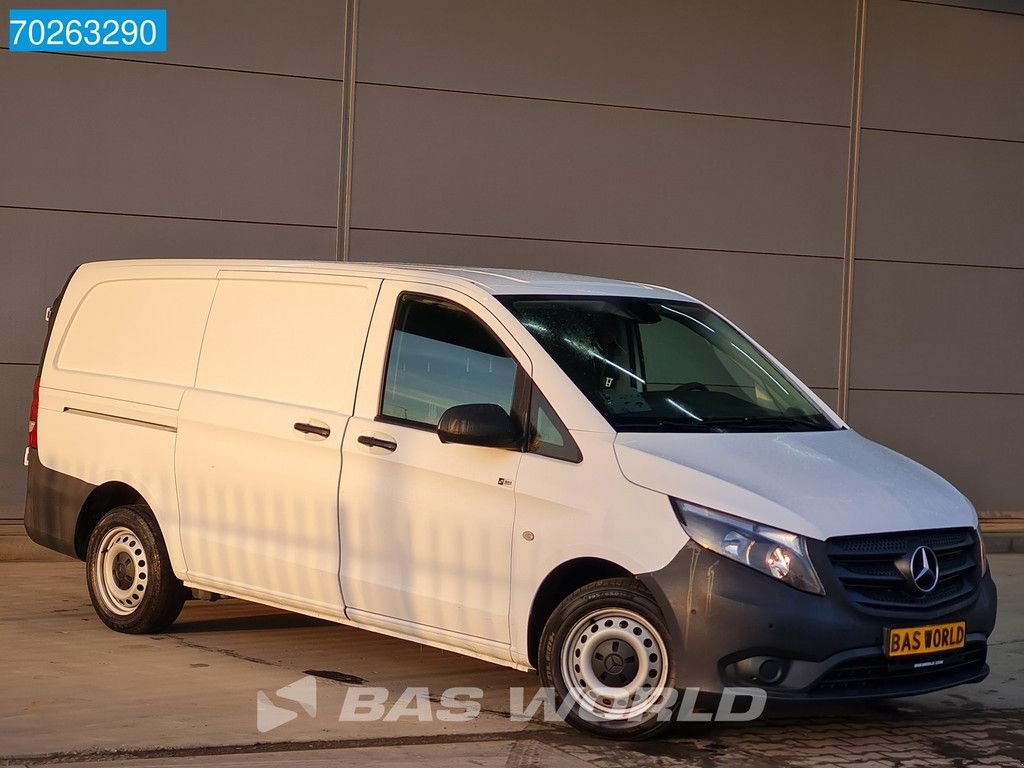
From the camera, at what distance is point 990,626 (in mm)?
6711

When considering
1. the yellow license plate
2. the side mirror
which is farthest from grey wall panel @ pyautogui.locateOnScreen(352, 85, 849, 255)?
the yellow license plate

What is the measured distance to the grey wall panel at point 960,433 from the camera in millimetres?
→ 13953

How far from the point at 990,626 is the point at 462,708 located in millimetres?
2334

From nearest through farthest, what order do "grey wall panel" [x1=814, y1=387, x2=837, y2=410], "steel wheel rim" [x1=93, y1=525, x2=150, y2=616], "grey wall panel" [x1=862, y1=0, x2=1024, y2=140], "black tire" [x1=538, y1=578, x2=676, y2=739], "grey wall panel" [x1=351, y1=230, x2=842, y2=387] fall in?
"black tire" [x1=538, y1=578, x2=676, y2=739]
"steel wheel rim" [x1=93, y1=525, x2=150, y2=616]
"grey wall panel" [x1=351, y1=230, x2=842, y2=387]
"grey wall panel" [x1=814, y1=387, x2=837, y2=410]
"grey wall panel" [x1=862, y1=0, x2=1024, y2=140]

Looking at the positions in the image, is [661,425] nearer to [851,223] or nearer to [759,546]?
[759,546]

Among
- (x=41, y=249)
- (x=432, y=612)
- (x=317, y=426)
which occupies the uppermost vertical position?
(x=41, y=249)

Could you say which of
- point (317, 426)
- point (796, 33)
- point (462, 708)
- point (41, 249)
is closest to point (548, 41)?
point (796, 33)

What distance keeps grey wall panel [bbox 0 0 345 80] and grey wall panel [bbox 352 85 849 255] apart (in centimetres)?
49

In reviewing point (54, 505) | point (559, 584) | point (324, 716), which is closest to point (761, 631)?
point (559, 584)

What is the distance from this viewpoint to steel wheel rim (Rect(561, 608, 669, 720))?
20.6ft

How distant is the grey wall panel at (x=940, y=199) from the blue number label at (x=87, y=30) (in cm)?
623

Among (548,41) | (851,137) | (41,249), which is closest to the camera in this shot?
(41,249)

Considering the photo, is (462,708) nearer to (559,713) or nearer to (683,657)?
(559,713)

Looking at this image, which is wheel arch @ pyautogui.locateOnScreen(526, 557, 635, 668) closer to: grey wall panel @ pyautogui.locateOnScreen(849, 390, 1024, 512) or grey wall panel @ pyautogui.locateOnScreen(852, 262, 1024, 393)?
grey wall panel @ pyautogui.locateOnScreen(849, 390, 1024, 512)
